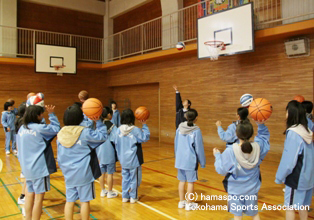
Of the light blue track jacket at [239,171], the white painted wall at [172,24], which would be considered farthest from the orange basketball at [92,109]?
the white painted wall at [172,24]

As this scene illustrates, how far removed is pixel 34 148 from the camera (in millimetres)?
3230

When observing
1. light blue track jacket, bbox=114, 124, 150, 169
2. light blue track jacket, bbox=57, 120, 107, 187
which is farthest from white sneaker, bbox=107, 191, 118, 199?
light blue track jacket, bbox=57, 120, 107, 187

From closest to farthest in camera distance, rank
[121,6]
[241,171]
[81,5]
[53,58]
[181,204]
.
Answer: [241,171]
[181,204]
[53,58]
[121,6]
[81,5]

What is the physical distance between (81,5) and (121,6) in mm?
2167

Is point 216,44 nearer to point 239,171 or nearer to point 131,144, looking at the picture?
point 131,144

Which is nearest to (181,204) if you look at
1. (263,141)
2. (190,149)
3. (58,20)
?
(190,149)

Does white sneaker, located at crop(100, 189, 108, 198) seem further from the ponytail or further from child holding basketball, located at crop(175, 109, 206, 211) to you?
the ponytail

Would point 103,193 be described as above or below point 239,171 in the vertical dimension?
below

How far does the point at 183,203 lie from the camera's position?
4.01m

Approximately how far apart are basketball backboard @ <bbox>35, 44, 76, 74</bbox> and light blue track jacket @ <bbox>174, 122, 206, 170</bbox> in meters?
9.25

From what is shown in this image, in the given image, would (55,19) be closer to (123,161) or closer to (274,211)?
(123,161)

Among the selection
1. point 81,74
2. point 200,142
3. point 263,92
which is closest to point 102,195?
point 200,142

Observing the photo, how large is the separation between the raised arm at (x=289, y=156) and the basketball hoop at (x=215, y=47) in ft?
17.2

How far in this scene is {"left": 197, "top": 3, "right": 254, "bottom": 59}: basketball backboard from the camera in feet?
23.1
